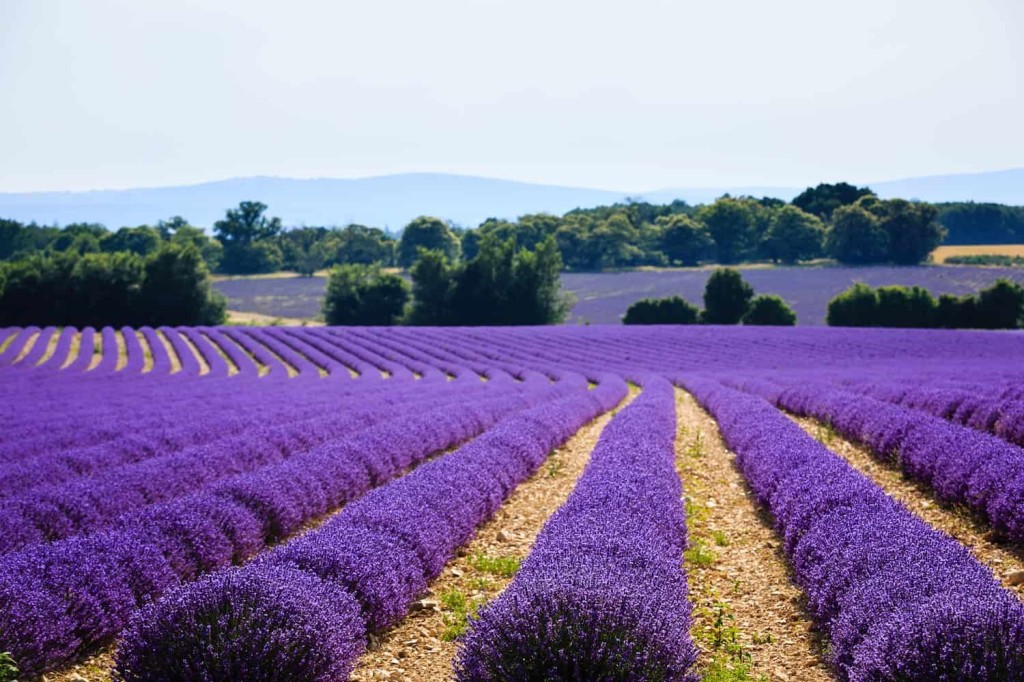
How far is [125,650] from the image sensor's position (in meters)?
3.62

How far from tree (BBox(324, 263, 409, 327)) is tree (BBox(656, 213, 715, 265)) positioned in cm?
4048

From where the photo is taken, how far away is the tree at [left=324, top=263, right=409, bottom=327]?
57.6m

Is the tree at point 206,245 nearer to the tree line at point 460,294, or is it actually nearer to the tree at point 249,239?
the tree at point 249,239

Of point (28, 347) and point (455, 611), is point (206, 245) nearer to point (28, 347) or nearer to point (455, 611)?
point (28, 347)

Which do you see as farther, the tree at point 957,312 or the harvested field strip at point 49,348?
the tree at point 957,312

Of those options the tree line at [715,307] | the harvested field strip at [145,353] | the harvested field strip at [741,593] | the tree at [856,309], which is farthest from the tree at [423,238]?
the harvested field strip at [741,593]

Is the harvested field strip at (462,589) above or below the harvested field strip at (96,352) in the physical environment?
above

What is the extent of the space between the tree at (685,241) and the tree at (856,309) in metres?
42.4

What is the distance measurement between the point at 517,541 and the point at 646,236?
298ft

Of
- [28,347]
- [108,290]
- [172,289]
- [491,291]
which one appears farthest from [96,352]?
[491,291]

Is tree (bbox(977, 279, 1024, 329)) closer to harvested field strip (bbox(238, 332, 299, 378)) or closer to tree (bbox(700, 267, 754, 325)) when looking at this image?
tree (bbox(700, 267, 754, 325))

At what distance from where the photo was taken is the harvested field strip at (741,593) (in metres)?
4.48

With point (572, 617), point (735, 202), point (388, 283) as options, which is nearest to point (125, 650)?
point (572, 617)

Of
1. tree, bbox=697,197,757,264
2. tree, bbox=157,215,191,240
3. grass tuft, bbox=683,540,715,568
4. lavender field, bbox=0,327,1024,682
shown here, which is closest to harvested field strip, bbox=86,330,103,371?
lavender field, bbox=0,327,1024,682
